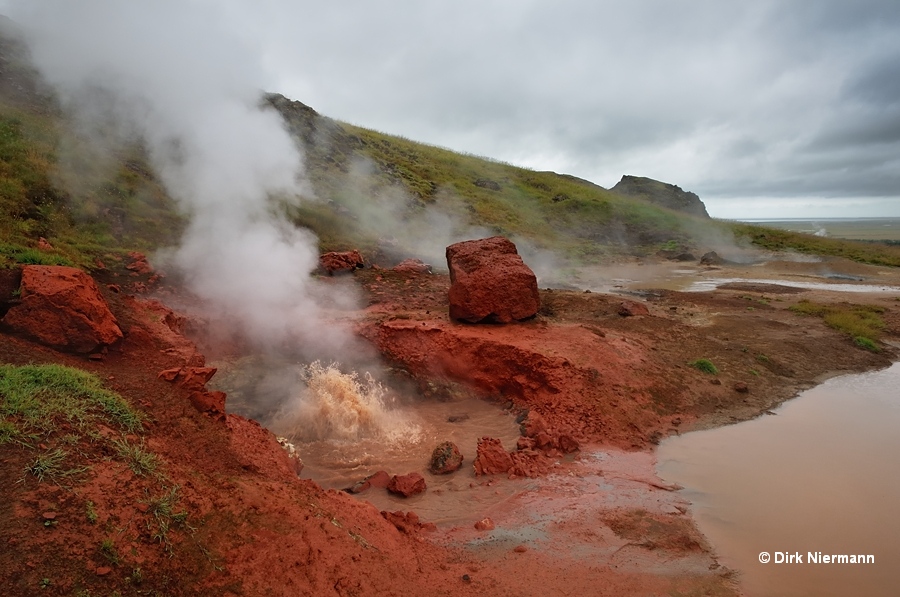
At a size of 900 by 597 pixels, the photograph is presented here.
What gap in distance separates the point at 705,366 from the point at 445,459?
232 inches

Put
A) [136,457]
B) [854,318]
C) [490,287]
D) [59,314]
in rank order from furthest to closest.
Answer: [854,318] < [490,287] < [59,314] < [136,457]

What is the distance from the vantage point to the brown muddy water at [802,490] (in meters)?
4.42

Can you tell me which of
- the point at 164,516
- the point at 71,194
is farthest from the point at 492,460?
the point at 71,194

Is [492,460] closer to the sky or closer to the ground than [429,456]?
closer to the sky

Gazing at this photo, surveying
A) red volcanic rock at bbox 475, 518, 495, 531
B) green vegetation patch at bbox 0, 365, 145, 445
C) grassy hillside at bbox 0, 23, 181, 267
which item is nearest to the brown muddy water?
red volcanic rock at bbox 475, 518, 495, 531

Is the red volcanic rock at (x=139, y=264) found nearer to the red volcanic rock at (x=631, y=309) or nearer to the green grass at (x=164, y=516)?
the green grass at (x=164, y=516)

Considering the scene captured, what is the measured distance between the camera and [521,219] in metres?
35.1

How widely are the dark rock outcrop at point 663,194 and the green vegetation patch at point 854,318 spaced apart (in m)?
38.1

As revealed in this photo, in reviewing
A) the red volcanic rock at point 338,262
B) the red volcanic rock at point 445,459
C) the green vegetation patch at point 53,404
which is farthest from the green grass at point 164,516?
the red volcanic rock at point 338,262

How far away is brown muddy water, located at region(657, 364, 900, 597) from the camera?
14.5 feet

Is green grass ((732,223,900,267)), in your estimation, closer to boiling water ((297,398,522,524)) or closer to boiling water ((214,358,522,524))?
boiling water ((297,398,522,524))

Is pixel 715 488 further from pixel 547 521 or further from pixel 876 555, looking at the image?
pixel 547 521

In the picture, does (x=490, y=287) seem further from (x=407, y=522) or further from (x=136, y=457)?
(x=136, y=457)

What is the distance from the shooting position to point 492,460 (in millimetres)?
6289
